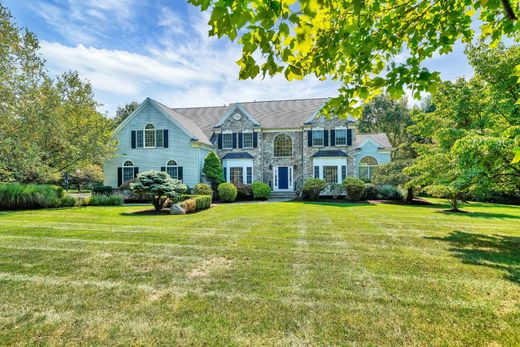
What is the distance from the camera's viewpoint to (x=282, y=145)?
24.5m

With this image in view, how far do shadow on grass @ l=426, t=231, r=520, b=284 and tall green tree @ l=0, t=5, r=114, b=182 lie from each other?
65.5 feet

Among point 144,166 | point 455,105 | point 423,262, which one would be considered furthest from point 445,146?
point 144,166

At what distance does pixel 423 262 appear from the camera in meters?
5.17

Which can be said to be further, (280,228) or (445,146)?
(445,146)

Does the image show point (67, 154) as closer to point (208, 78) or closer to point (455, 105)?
point (208, 78)

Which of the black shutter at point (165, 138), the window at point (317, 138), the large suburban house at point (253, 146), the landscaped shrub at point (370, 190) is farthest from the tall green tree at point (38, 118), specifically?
the landscaped shrub at point (370, 190)

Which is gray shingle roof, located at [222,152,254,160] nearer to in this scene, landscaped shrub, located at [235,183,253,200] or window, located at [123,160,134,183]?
landscaped shrub, located at [235,183,253,200]

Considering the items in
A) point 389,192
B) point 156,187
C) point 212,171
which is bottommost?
point 389,192

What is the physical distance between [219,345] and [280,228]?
19.9 feet

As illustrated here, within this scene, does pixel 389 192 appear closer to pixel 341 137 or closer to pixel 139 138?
pixel 341 137

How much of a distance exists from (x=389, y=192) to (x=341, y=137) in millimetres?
6095

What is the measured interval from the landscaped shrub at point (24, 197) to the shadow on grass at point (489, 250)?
18.2 metres

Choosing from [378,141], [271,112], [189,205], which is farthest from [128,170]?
[378,141]

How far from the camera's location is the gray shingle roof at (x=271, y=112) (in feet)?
81.3
